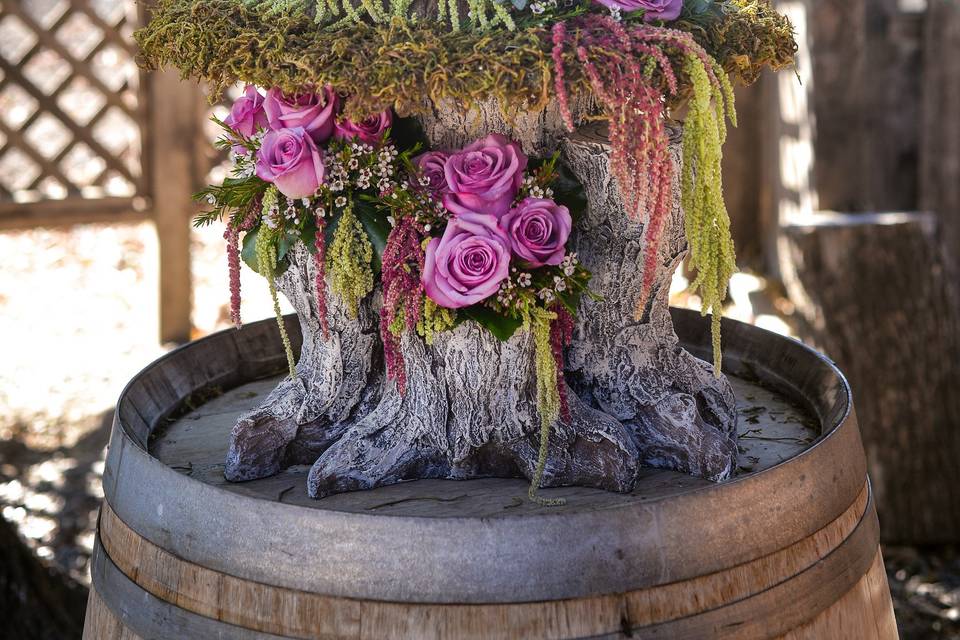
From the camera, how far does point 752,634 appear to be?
4.23ft

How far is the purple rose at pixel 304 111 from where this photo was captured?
144 centimetres

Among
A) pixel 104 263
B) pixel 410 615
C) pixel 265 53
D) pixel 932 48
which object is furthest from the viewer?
pixel 104 263

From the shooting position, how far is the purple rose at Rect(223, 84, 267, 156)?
61.0 inches

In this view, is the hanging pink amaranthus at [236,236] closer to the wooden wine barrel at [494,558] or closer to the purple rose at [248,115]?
the purple rose at [248,115]

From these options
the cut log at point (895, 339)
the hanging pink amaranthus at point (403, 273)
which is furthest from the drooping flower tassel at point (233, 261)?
the cut log at point (895, 339)

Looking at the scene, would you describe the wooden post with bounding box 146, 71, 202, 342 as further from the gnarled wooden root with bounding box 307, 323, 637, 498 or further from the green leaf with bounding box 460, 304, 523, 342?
the green leaf with bounding box 460, 304, 523, 342

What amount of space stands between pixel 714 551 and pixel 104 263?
4.90 meters

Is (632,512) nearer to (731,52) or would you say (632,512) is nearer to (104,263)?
(731,52)

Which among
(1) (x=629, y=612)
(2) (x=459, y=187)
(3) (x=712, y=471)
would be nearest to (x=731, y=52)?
(2) (x=459, y=187)

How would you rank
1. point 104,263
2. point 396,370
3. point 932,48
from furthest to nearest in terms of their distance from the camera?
point 104,263, point 932,48, point 396,370

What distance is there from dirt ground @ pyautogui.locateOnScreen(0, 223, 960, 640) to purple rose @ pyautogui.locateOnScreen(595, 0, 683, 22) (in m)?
2.11

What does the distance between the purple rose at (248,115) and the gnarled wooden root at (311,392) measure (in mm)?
198

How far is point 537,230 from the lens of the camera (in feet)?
4.57

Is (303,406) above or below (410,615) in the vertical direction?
above
